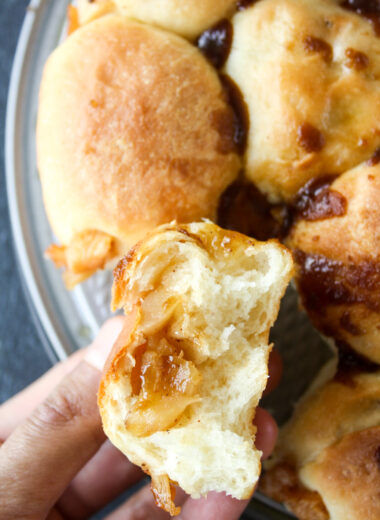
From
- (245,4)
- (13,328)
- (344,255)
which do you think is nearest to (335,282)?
(344,255)

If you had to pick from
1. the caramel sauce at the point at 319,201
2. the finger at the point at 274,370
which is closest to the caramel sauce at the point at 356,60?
the caramel sauce at the point at 319,201

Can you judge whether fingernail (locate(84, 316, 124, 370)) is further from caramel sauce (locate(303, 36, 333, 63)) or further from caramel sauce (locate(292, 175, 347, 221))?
caramel sauce (locate(303, 36, 333, 63))

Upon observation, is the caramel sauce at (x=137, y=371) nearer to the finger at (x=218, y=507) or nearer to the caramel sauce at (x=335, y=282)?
the caramel sauce at (x=335, y=282)

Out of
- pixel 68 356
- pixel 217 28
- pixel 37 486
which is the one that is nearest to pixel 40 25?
pixel 217 28

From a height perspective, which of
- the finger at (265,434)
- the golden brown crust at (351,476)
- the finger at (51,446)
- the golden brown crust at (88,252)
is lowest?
the golden brown crust at (351,476)

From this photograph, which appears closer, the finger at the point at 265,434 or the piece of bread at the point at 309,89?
the piece of bread at the point at 309,89
